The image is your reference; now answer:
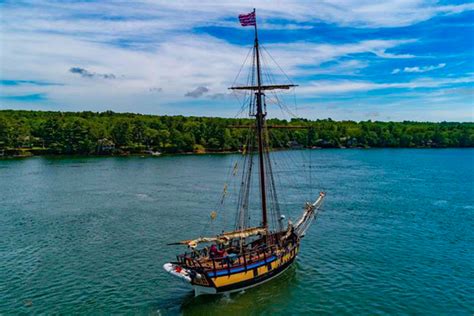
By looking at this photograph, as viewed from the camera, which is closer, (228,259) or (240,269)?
(228,259)

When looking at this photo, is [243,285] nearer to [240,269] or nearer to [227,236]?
[240,269]

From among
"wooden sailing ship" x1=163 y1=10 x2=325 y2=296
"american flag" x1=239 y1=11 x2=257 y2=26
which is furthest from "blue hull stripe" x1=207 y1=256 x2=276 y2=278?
"american flag" x1=239 y1=11 x2=257 y2=26

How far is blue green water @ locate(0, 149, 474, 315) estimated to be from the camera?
4091 centimetres

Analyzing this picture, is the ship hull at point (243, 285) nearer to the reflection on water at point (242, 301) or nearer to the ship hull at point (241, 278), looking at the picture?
the ship hull at point (241, 278)

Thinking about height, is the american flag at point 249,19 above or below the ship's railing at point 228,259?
above

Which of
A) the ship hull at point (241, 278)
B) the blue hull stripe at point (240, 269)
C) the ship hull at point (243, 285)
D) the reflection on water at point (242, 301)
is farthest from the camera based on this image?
the ship hull at point (243, 285)

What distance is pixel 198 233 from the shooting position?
64.9 metres

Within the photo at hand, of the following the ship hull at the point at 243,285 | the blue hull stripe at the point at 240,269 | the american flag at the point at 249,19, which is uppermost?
the american flag at the point at 249,19

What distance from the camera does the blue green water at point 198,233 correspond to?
40.9 meters

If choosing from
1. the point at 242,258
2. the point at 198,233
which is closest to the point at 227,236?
the point at 242,258

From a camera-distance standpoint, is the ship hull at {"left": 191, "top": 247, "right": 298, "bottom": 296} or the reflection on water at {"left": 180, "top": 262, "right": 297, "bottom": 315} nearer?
the reflection on water at {"left": 180, "top": 262, "right": 297, "bottom": 315}

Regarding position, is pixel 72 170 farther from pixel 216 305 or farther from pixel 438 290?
pixel 438 290

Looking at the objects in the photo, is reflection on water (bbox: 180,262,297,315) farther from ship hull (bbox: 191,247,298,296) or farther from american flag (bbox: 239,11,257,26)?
american flag (bbox: 239,11,257,26)

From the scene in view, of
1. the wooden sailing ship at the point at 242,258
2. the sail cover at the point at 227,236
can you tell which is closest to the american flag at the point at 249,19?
the wooden sailing ship at the point at 242,258
